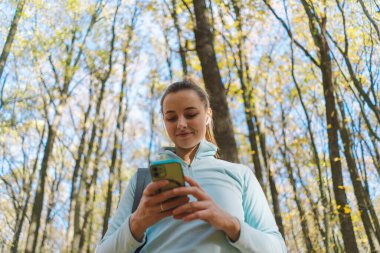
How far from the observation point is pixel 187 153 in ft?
6.60

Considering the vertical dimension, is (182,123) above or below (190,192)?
above

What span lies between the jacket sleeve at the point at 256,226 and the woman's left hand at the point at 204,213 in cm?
4

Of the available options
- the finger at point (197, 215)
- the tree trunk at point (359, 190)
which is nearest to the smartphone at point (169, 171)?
the finger at point (197, 215)

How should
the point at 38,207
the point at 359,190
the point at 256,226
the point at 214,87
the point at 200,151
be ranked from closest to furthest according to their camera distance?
the point at 256,226 < the point at 200,151 < the point at 214,87 < the point at 359,190 < the point at 38,207

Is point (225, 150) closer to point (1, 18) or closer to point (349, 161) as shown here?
point (349, 161)

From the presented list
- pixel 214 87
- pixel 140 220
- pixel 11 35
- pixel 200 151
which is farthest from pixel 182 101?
pixel 11 35

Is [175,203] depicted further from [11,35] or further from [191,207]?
[11,35]

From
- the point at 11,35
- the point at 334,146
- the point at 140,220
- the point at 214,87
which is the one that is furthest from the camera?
the point at 11,35

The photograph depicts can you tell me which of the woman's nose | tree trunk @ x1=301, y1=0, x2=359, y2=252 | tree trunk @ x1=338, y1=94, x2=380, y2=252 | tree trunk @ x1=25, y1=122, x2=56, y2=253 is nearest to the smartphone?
the woman's nose

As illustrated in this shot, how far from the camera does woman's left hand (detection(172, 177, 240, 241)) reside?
4.67ft

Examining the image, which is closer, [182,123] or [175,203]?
[175,203]

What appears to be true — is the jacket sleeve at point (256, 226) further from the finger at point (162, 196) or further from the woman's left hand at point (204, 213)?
the finger at point (162, 196)

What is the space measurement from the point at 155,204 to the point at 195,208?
164 mm

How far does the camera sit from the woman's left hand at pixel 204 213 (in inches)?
56.0
